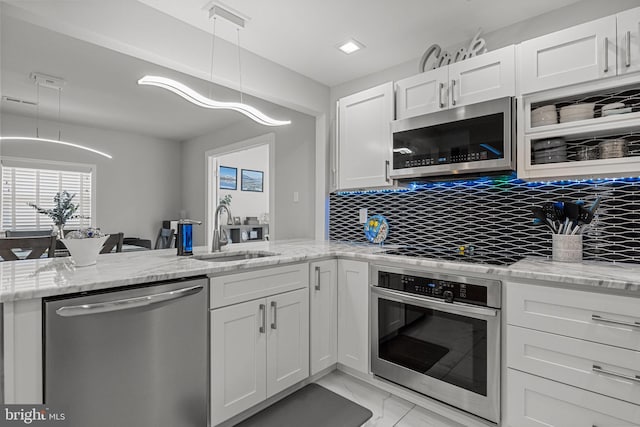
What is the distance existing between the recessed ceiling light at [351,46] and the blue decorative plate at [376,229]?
1.38m

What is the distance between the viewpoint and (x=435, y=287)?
1814 mm

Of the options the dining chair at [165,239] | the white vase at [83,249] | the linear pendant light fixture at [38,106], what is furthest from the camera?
the dining chair at [165,239]

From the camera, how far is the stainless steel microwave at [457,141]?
1.86 m

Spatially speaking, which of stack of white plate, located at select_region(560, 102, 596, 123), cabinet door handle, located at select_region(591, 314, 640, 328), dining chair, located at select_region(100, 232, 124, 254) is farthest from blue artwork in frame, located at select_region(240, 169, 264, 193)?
cabinet door handle, located at select_region(591, 314, 640, 328)

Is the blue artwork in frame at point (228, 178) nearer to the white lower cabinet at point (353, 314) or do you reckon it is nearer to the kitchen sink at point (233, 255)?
the kitchen sink at point (233, 255)

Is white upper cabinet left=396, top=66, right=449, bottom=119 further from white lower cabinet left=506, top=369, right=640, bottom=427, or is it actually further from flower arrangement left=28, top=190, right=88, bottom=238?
flower arrangement left=28, top=190, right=88, bottom=238

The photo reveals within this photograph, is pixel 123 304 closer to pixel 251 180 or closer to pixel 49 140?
pixel 49 140

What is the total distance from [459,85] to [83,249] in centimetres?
236

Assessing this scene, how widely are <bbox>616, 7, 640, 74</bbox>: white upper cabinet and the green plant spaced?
374 cm

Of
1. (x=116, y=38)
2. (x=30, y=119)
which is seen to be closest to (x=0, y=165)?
(x=30, y=119)

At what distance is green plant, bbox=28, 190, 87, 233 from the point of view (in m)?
2.52

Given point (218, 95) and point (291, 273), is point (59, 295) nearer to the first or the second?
point (291, 273)

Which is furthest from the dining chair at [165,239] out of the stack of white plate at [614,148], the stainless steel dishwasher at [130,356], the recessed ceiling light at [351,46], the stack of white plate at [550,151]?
the stack of white plate at [614,148]

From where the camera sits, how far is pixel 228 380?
5.43ft
